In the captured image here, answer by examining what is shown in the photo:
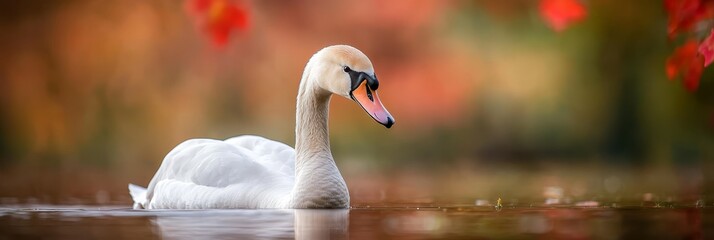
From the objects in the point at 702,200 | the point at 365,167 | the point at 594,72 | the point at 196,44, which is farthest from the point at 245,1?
the point at 702,200

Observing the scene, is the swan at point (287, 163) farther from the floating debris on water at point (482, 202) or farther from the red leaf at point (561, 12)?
the red leaf at point (561, 12)

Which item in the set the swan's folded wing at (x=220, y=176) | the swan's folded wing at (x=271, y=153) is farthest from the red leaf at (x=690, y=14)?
the swan's folded wing at (x=271, y=153)

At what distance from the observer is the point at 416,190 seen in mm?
7887

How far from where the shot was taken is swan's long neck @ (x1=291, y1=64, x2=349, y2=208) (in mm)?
5445

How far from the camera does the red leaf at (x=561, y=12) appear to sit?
11523 mm

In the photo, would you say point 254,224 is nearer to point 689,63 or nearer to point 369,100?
point 369,100

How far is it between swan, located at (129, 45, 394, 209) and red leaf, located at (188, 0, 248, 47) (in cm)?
557

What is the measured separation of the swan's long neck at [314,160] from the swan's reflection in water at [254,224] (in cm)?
12

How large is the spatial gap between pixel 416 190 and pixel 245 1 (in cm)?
570

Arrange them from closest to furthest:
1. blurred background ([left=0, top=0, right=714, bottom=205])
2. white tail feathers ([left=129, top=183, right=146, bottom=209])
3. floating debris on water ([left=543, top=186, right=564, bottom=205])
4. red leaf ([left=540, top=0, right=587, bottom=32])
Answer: floating debris on water ([left=543, top=186, right=564, bottom=205])
white tail feathers ([left=129, top=183, right=146, bottom=209])
red leaf ([left=540, top=0, right=587, bottom=32])
blurred background ([left=0, top=0, right=714, bottom=205])

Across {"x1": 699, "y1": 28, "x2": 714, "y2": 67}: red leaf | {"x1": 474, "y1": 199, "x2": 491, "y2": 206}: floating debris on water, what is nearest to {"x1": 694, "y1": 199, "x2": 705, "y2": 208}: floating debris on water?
{"x1": 699, "y1": 28, "x2": 714, "y2": 67}: red leaf

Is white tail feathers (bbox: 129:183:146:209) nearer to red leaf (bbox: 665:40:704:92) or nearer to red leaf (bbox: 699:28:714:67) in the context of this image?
red leaf (bbox: 665:40:704:92)

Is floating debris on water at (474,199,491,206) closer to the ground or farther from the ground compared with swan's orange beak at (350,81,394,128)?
closer to the ground

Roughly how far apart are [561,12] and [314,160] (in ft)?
20.8
